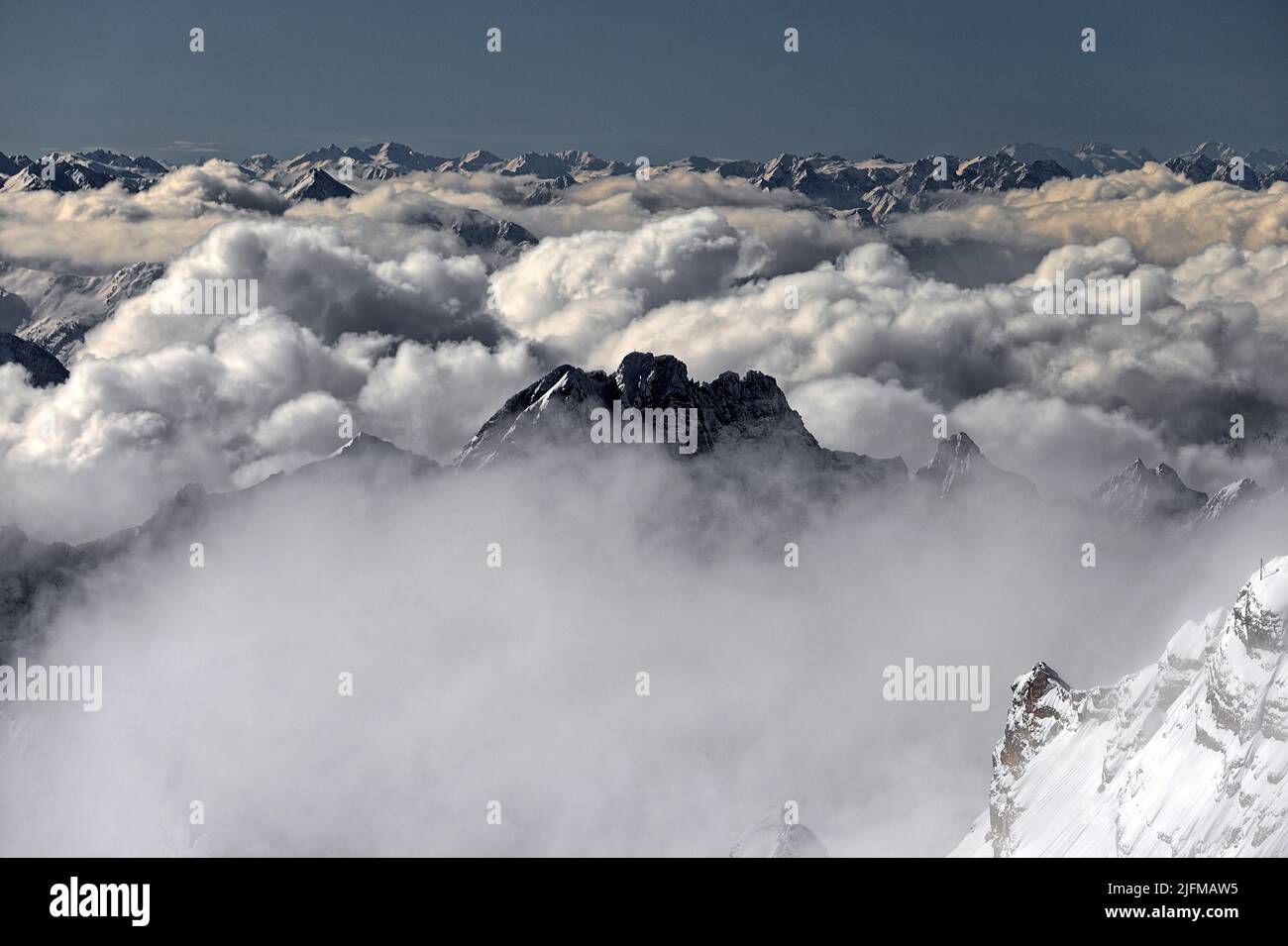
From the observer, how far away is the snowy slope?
4053 inches

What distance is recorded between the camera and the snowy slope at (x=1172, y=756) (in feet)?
338

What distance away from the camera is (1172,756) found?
122375 millimetres
